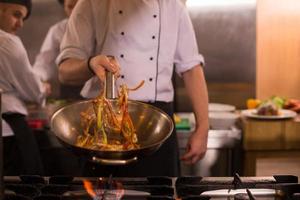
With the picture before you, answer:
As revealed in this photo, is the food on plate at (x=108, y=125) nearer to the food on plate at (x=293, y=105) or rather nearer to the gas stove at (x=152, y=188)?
the gas stove at (x=152, y=188)

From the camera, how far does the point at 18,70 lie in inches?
72.2

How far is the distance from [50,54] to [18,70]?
1.15 feet

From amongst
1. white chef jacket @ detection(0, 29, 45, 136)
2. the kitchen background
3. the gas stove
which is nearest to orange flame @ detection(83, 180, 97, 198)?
the gas stove

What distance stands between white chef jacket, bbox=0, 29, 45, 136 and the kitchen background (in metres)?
0.67

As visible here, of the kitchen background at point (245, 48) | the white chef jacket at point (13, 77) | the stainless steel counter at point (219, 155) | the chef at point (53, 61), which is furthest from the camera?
the kitchen background at point (245, 48)

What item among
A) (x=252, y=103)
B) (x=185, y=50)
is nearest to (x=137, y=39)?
(x=185, y=50)

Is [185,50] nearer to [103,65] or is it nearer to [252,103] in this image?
[103,65]

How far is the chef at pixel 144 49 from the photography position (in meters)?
1.56

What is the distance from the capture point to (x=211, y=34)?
7.59 ft

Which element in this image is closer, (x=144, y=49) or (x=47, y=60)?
(x=144, y=49)

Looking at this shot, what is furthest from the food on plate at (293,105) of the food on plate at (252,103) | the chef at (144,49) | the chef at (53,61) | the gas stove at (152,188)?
the gas stove at (152,188)

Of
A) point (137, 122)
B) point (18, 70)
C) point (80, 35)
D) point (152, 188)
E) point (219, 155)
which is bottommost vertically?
point (219, 155)

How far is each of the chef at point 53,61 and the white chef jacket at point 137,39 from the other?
0.58 m

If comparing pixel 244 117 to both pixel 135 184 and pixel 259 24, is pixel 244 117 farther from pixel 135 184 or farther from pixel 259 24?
pixel 135 184
